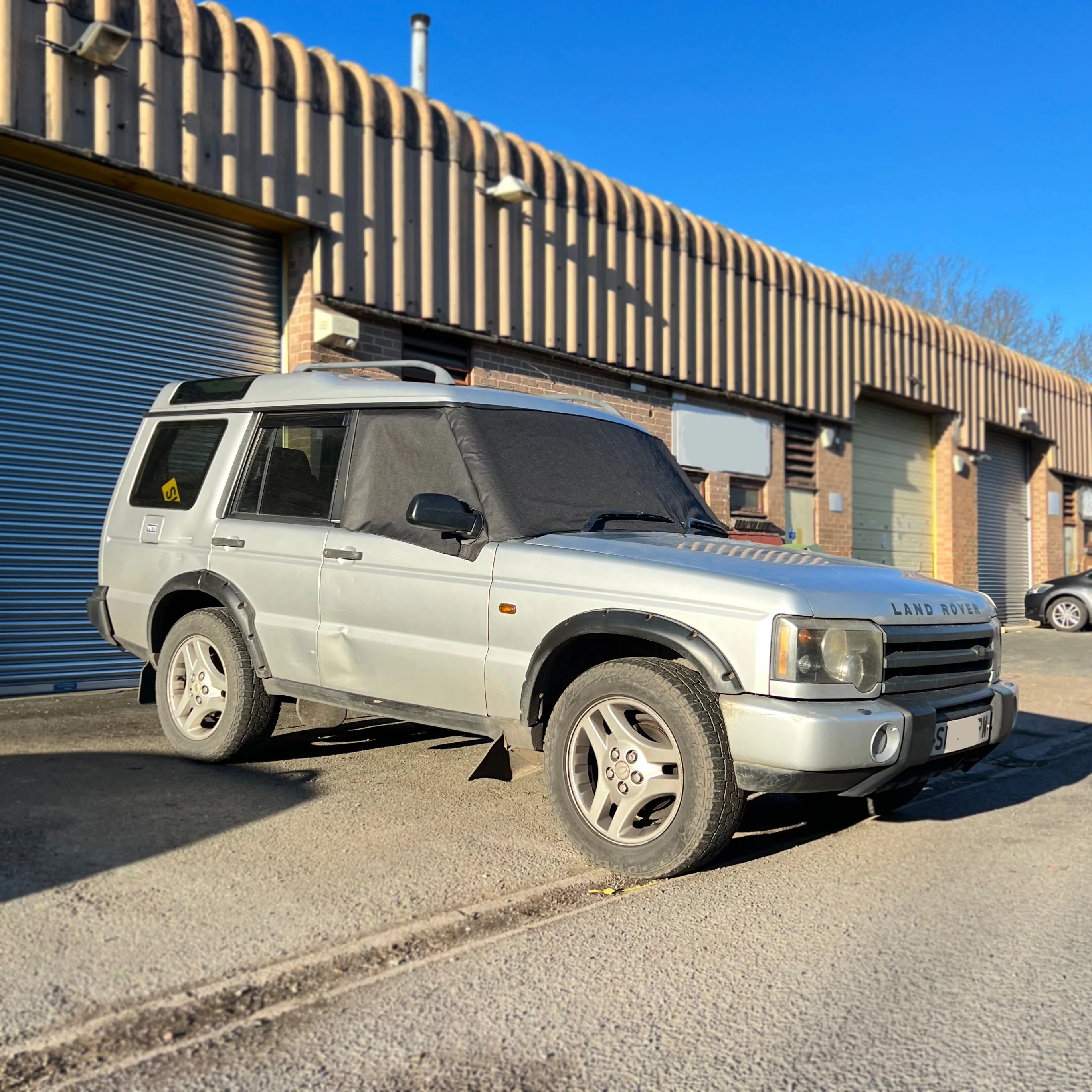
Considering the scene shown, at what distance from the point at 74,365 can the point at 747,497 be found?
928 centimetres

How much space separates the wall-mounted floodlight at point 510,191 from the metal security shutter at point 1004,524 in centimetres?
1320

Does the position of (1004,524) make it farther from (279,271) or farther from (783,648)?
(783,648)

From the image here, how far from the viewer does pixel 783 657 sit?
13.3 ft

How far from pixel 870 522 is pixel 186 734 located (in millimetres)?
14344

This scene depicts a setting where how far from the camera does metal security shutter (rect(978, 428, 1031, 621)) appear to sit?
71.4ft

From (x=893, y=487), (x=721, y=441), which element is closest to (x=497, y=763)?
(x=721, y=441)

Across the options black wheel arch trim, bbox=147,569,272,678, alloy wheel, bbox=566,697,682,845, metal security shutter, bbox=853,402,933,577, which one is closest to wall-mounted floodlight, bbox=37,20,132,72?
black wheel arch trim, bbox=147,569,272,678

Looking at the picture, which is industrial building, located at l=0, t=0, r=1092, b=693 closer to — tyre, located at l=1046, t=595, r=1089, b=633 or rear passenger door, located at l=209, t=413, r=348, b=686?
rear passenger door, located at l=209, t=413, r=348, b=686

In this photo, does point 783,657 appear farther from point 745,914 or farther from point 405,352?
point 405,352

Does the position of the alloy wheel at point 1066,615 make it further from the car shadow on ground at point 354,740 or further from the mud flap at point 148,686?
the mud flap at point 148,686

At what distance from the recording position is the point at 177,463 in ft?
21.0

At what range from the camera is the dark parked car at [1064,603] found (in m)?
19.1

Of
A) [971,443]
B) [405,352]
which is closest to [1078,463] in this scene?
[971,443]

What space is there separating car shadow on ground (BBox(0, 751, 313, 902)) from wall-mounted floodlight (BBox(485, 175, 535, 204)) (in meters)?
7.30
